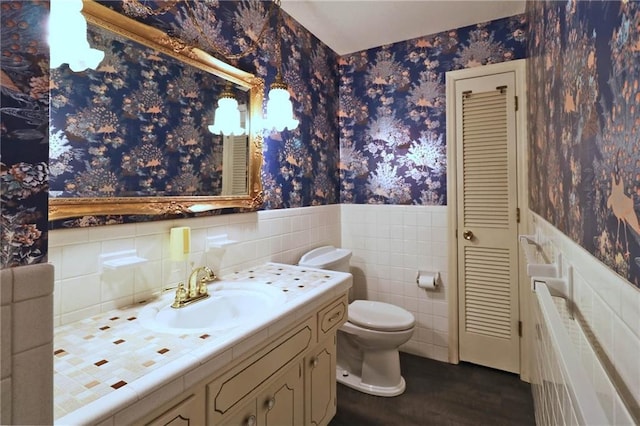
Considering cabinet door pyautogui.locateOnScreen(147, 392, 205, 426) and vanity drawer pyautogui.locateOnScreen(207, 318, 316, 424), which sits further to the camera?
vanity drawer pyautogui.locateOnScreen(207, 318, 316, 424)

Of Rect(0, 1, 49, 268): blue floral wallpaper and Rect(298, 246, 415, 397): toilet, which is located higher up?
Rect(0, 1, 49, 268): blue floral wallpaper

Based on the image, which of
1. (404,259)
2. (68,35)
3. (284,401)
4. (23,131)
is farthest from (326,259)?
(23,131)

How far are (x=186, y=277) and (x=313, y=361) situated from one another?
0.71 m

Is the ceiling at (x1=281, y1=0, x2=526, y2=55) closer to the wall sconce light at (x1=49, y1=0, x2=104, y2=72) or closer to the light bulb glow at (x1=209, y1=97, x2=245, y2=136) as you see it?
the light bulb glow at (x1=209, y1=97, x2=245, y2=136)

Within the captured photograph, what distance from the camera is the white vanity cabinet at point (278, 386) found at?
864mm

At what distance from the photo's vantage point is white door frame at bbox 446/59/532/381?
2166 mm

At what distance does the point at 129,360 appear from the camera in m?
0.81

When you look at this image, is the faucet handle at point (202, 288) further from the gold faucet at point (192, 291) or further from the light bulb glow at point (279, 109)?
the light bulb glow at point (279, 109)

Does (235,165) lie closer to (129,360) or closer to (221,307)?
(221,307)

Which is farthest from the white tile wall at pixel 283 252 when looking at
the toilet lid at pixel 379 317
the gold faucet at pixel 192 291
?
the toilet lid at pixel 379 317

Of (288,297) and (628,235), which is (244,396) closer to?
(288,297)

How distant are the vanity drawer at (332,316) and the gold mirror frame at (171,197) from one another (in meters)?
0.74

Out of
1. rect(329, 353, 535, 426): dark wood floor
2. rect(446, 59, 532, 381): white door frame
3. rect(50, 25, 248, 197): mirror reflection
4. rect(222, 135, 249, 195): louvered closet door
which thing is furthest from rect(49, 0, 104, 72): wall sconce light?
rect(446, 59, 532, 381): white door frame

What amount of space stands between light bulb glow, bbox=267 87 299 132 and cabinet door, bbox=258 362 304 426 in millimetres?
1337
